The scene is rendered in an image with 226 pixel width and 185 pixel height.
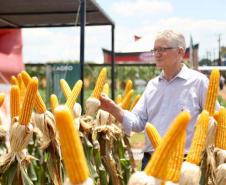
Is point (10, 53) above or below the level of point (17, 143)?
above

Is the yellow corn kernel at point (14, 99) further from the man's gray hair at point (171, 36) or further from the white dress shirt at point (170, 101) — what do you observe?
the man's gray hair at point (171, 36)

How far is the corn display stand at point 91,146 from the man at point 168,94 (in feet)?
0.82

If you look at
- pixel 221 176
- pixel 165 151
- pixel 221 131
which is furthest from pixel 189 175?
pixel 221 131

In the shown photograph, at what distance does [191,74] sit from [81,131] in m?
0.72

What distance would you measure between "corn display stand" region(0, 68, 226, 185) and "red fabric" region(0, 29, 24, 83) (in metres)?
3.10

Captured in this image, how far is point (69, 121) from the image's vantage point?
0.94 m

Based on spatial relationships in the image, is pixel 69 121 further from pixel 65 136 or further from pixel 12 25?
pixel 12 25

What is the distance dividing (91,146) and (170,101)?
55 centimetres

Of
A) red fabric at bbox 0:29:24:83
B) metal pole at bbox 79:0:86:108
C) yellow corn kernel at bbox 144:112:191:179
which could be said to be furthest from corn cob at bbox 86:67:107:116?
red fabric at bbox 0:29:24:83

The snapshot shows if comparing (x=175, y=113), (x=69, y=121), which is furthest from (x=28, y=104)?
(x=175, y=113)

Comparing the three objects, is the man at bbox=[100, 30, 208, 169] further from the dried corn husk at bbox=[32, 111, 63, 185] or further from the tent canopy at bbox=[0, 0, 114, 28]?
the tent canopy at bbox=[0, 0, 114, 28]

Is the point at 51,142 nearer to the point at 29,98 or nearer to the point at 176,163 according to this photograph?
the point at 29,98

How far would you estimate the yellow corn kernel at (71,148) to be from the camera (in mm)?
947

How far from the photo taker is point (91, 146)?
261 centimetres
